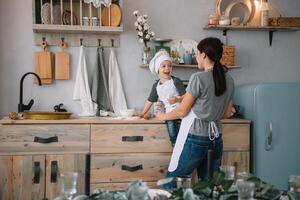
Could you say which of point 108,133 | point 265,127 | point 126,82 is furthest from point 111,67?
point 265,127

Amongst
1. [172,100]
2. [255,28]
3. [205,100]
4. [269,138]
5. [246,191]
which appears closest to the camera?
[246,191]

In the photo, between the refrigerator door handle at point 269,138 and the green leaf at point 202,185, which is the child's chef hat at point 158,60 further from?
the green leaf at point 202,185

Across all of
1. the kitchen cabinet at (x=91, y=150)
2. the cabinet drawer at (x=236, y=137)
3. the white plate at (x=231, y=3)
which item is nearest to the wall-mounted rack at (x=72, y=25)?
the kitchen cabinet at (x=91, y=150)

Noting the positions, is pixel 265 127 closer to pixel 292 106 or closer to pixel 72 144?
pixel 292 106

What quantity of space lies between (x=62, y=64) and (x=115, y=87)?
0.50 meters

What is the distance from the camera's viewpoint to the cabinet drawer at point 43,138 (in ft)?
9.37

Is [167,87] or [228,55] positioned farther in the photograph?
[228,55]

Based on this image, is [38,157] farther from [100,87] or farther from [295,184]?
[295,184]

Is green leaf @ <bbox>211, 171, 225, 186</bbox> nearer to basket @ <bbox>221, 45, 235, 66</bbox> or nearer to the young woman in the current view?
the young woman

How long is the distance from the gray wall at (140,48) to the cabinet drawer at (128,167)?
2.22 feet

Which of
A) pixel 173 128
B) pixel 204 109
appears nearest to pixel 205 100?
pixel 204 109

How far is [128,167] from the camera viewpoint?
2994mm

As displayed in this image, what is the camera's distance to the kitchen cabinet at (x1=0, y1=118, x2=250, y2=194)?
2.86 metres

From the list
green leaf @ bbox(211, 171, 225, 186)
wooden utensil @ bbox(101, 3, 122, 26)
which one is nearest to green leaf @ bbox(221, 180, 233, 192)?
green leaf @ bbox(211, 171, 225, 186)
